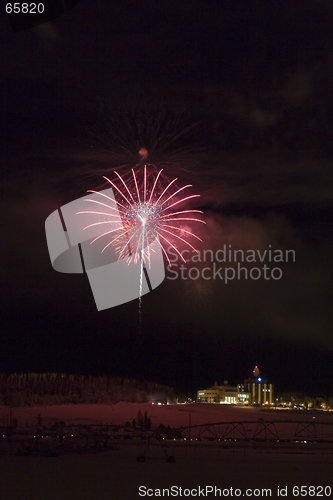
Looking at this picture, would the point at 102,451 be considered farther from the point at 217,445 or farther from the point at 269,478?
the point at 269,478

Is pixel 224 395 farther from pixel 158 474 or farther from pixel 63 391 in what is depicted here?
pixel 158 474

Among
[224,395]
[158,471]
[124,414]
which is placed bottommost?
[158,471]

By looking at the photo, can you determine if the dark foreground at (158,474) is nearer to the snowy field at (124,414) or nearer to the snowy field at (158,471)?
the snowy field at (158,471)

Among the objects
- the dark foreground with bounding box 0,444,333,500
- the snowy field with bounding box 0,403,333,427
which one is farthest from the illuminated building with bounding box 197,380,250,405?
the dark foreground with bounding box 0,444,333,500

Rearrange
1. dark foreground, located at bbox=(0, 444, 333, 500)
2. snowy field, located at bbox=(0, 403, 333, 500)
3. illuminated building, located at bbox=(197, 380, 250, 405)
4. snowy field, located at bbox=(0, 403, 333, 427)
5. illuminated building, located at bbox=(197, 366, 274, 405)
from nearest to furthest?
dark foreground, located at bbox=(0, 444, 333, 500) → snowy field, located at bbox=(0, 403, 333, 500) → snowy field, located at bbox=(0, 403, 333, 427) → illuminated building, located at bbox=(197, 380, 250, 405) → illuminated building, located at bbox=(197, 366, 274, 405)

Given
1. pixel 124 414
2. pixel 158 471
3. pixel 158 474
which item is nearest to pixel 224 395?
pixel 124 414

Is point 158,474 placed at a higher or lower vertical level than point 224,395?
lower

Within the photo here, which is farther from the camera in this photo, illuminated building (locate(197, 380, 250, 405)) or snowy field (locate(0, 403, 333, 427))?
illuminated building (locate(197, 380, 250, 405))

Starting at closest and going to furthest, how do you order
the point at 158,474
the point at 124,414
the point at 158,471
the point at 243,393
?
the point at 158,474
the point at 158,471
the point at 124,414
the point at 243,393

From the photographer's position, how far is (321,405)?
78500 mm

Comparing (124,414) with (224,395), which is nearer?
(124,414)

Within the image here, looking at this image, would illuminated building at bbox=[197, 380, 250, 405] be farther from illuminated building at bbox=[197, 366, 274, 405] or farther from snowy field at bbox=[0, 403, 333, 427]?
snowy field at bbox=[0, 403, 333, 427]

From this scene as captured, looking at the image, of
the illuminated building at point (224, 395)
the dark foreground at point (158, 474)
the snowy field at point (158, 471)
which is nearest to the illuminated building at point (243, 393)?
the illuminated building at point (224, 395)

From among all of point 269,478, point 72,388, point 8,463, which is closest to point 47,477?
point 8,463
